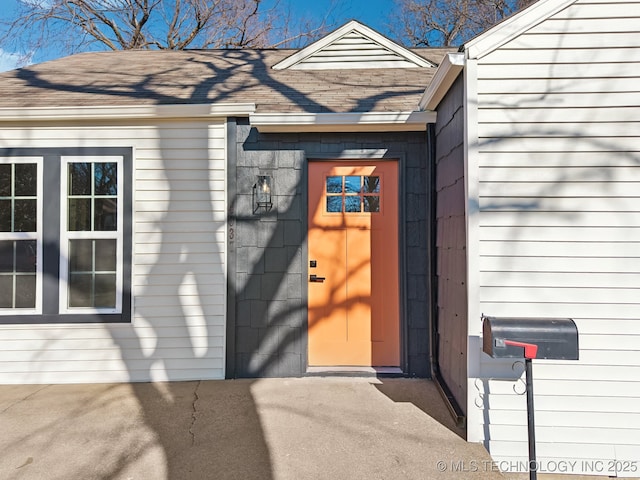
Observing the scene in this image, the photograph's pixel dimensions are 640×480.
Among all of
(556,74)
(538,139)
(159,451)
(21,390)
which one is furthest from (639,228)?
(21,390)

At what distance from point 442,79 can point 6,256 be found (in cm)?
447

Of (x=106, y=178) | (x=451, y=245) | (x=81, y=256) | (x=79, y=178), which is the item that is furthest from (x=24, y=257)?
(x=451, y=245)

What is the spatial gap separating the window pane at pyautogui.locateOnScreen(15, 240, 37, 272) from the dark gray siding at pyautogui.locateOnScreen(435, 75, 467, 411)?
4036mm

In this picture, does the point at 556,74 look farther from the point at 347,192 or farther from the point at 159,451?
the point at 159,451

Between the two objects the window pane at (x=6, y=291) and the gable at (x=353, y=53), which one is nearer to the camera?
the window pane at (x=6, y=291)

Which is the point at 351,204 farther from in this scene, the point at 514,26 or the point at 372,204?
the point at 514,26

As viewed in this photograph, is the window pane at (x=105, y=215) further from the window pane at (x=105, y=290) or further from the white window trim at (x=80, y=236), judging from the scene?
the window pane at (x=105, y=290)

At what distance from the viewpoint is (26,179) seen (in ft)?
12.6

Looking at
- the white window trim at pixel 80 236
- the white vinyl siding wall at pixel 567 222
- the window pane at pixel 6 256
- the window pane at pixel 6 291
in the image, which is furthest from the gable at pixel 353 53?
the window pane at pixel 6 291

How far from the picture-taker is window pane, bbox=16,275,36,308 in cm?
381

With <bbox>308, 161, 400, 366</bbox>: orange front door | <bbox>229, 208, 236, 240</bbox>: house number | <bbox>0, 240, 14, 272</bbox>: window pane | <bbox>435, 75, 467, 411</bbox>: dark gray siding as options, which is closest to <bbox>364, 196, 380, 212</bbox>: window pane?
<bbox>308, 161, 400, 366</bbox>: orange front door

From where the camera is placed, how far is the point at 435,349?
3.67 meters

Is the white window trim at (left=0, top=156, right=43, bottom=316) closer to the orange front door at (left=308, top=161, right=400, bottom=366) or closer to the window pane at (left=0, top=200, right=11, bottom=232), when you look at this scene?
the window pane at (left=0, top=200, right=11, bottom=232)

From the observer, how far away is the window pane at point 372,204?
13.0ft
